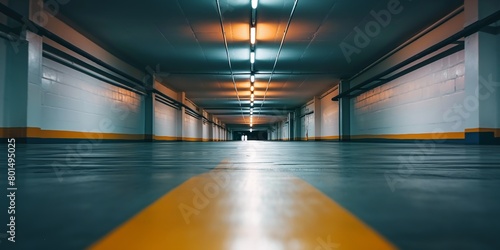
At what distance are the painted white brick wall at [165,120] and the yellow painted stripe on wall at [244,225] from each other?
15401 millimetres

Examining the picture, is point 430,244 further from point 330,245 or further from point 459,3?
point 459,3

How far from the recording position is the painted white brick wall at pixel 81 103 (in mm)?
7852

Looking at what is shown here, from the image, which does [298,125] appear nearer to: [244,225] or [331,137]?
[331,137]

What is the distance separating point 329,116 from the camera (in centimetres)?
1862

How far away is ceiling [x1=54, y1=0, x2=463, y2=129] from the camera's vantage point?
24.1 feet

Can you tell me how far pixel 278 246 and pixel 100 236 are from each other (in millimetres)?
308

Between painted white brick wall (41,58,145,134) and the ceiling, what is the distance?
52.1 inches

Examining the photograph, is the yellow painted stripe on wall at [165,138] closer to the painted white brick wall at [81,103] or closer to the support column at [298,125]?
the painted white brick wall at [81,103]

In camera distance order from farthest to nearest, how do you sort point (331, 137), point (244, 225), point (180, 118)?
1. point (180, 118)
2. point (331, 137)
3. point (244, 225)

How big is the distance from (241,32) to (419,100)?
5.29m

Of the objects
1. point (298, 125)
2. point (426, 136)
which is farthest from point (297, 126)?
point (426, 136)

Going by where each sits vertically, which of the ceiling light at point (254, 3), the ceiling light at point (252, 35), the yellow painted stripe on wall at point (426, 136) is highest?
the ceiling light at point (254, 3)

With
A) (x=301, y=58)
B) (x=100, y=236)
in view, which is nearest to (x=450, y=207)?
(x=100, y=236)

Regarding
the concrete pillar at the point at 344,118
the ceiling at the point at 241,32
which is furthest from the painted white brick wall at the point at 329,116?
the ceiling at the point at 241,32
